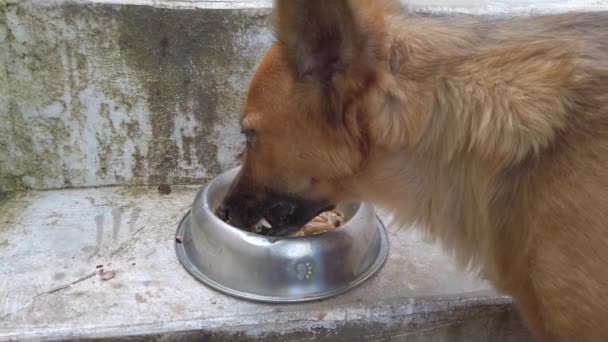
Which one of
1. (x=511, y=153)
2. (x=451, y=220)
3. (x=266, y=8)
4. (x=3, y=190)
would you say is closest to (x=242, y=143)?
(x=266, y=8)

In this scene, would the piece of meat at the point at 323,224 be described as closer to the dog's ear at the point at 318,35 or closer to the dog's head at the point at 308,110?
the dog's head at the point at 308,110

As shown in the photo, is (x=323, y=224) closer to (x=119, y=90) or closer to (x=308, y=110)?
(x=308, y=110)

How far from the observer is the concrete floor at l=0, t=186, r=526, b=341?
2406 millimetres

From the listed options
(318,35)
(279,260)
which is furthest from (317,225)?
(318,35)

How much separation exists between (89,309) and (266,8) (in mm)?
1819

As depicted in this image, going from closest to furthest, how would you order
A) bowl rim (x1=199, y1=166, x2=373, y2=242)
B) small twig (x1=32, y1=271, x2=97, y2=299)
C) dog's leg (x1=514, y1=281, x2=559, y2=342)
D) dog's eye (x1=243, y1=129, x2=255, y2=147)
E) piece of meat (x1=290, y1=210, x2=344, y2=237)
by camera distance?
dog's leg (x1=514, y1=281, x2=559, y2=342)
dog's eye (x1=243, y1=129, x2=255, y2=147)
bowl rim (x1=199, y1=166, x2=373, y2=242)
small twig (x1=32, y1=271, x2=97, y2=299)
piece of meat (x1=290, y1=210, x2=344, y2=237)

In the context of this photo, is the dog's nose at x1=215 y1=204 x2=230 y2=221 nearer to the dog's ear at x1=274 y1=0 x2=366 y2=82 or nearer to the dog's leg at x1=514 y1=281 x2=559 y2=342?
the dog's ear at x1=274 y1=0 x2=366 y2=82

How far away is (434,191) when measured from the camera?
2.02 meters

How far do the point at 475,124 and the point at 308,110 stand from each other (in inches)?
21.0

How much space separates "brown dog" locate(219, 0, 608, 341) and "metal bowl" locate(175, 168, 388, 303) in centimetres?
58

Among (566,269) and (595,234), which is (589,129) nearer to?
(595,234)

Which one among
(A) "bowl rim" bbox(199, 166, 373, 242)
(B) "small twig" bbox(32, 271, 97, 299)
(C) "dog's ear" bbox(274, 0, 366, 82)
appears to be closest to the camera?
(C) "dog's ear" bbox(274, 0, 366, 82)

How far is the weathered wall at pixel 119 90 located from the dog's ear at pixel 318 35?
1.50 metres

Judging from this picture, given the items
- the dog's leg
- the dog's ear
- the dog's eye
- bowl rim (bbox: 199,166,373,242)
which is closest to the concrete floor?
bowl rim (bbox: 199,166,373,242)
